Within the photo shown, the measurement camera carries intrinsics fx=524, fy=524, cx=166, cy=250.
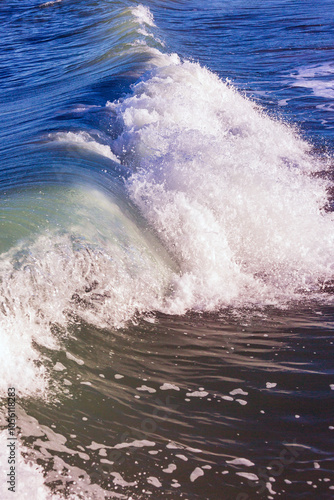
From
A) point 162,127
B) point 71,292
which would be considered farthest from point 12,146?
point 71,292

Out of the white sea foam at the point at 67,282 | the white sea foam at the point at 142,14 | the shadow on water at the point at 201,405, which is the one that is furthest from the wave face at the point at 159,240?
the white sea foam at the point at 142,14

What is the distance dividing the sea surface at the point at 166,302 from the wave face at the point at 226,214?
0.02 meters

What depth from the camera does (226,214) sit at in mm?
5691

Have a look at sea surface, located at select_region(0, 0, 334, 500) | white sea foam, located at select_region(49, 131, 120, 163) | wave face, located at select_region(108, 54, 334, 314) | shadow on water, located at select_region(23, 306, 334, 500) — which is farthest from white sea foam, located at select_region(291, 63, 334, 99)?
shadow on water, located at select_region(23, 306, 334, 500)

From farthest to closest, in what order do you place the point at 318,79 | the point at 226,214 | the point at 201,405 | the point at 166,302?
1. the point at 318,79
2. the point at 226,214
3. the point at 166,302
4. the point at 201,405

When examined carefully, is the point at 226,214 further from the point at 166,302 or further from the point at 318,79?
the point at 318,79

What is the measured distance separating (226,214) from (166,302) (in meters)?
1.57

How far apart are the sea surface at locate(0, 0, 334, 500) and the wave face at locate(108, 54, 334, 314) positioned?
0.9 inches

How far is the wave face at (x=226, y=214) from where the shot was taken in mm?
4809

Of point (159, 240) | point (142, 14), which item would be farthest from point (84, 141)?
point (142, 14)

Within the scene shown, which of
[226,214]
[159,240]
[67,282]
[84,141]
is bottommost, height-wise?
[67,282]

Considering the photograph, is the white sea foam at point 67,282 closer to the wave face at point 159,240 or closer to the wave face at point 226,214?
the wave face at point 159,240

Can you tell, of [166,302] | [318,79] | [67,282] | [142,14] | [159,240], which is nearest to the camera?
[67,282]

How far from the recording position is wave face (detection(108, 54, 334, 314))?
4.81 m
